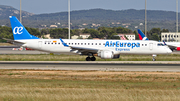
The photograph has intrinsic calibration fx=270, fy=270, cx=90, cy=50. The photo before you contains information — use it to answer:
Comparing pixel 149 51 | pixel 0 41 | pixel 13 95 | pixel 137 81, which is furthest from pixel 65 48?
pixel 0 41

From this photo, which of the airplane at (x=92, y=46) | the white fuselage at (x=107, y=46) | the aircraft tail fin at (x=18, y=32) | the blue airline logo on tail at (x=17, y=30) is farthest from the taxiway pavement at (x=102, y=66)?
the blue airline logo on tail at (x=17, y=30)

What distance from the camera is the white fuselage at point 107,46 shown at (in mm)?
39844

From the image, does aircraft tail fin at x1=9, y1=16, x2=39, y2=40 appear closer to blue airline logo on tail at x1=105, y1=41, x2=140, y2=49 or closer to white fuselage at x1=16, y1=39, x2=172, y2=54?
white fuselage at x1=16, y1=39, x2=172, y2=54

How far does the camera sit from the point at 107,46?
39938 mm

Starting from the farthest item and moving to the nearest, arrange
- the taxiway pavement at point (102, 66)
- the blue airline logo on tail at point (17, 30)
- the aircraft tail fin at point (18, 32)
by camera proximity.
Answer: the blue airline logo on tail at point (17, 30)
the aircraft tail fin at point (18, 32)
the taxiway pavement at point (102, 66)

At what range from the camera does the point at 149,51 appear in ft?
133

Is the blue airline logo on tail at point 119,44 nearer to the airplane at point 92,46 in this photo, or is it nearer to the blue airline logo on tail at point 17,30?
the airplane at point 92,46

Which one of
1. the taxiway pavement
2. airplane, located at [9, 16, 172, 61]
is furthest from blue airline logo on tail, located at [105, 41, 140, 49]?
the taxiway pavement

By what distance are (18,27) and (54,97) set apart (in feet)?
99.4

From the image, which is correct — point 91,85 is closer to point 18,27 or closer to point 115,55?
point 115,55

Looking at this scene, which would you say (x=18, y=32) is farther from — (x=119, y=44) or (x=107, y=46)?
(x=119, y=44)

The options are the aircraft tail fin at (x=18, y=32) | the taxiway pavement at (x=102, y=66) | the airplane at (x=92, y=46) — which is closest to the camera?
the taxiway pavement at (x=102, y=66)

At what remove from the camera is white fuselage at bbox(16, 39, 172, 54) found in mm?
39844

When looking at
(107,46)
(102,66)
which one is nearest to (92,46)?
(107,46)
